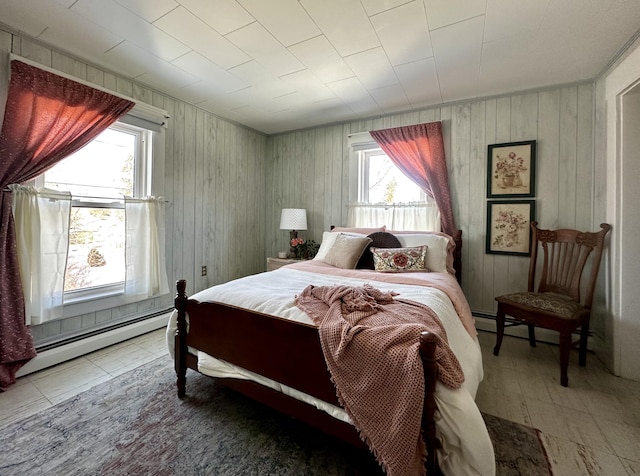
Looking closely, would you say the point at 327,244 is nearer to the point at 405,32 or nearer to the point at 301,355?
the point at 301,355

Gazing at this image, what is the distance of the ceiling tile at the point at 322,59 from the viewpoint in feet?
6.82

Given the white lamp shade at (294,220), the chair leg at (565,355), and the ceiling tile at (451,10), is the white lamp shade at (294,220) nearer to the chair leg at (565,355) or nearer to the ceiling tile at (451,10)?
the ceiling tile at (451,10)

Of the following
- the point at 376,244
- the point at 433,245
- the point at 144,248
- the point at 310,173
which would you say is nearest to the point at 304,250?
the point at 310,173

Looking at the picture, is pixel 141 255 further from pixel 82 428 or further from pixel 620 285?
pixel 620 285

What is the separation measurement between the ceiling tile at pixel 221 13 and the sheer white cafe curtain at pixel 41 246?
1.72m

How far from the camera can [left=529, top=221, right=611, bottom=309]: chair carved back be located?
2.23 meters

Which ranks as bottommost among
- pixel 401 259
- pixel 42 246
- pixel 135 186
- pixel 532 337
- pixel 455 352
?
pixel 532 337

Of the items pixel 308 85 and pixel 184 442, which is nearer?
pixel 184 442

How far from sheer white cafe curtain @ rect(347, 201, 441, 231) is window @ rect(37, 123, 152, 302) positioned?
7.82 feet

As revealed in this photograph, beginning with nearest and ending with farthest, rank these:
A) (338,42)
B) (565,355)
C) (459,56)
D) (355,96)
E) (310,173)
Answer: (565,355), (338,42), (459,56), (355,96), (310,173)

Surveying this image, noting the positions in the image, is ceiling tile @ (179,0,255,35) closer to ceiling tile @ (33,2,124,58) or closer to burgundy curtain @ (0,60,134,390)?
ceiling tile @ (33,2,124,58)

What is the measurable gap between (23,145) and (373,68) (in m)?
2.74

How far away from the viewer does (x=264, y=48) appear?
213cm

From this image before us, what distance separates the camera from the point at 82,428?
1.52 meters
